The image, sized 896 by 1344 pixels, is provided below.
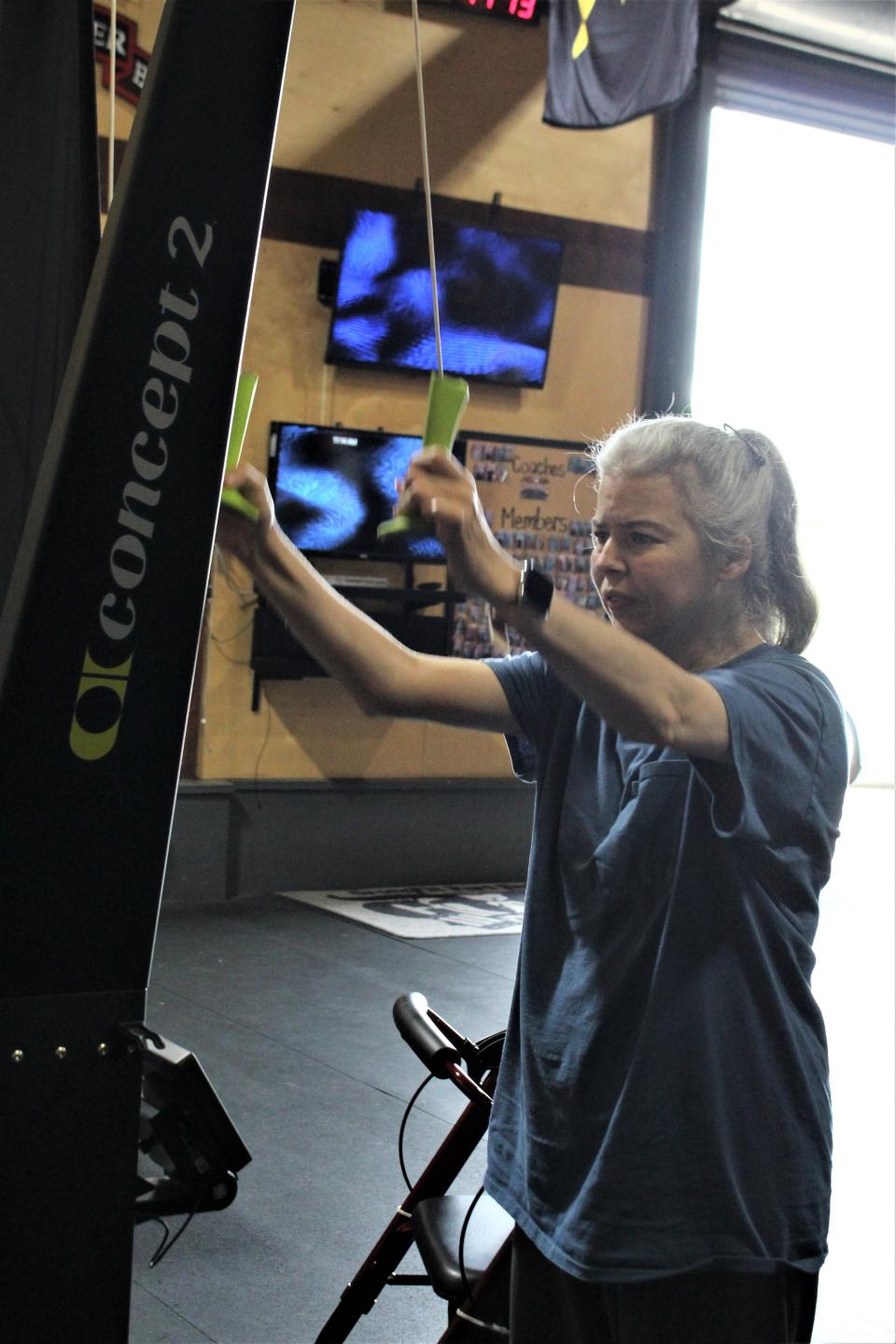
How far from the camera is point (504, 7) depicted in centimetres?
722

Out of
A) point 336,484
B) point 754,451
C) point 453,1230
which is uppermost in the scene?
point 336,484

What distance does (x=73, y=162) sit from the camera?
1606 millimetres

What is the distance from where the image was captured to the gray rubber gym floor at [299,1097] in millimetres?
2994

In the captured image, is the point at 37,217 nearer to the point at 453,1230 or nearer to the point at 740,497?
the point at 740,497

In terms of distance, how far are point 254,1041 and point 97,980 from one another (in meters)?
3.41

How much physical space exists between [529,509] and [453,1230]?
612cm

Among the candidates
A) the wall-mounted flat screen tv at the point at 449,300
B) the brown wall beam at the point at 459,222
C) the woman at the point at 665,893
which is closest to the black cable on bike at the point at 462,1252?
the woman at the point at 665,893

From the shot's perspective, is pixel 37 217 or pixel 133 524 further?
pixel 37 217

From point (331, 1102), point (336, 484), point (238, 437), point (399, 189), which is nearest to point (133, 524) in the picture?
point (238, 437)

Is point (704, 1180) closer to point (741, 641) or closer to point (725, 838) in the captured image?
point (725, 838)

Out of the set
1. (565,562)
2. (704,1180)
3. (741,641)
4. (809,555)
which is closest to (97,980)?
(704,1180)

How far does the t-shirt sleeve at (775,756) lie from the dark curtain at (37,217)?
776mm

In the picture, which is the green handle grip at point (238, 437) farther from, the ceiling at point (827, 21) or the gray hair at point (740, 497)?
the ceiling at point (827, 21)

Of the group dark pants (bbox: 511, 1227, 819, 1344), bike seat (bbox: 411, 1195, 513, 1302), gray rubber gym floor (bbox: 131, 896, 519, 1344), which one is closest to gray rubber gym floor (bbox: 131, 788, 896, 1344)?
gray rubber gym floor (bbox: 131, 896, 519, 1344)
